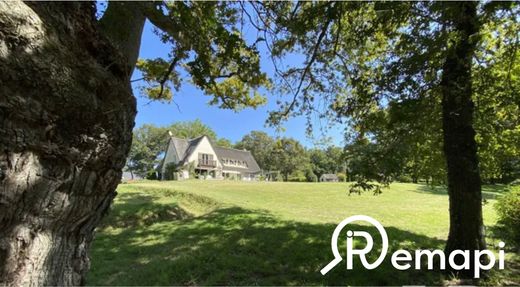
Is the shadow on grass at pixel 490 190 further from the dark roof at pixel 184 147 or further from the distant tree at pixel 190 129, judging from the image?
the distant tree at pixel 190 129

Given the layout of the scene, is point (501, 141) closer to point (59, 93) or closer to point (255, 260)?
point (255, 260)

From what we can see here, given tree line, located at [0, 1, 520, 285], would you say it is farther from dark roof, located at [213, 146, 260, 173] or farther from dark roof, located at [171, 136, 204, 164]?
dark roof, located at [213, 146, 260, 173]

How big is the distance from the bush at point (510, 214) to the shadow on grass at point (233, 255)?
1.61 m

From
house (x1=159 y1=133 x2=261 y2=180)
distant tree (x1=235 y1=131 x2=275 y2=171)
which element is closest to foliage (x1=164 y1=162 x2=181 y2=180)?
house (x1=159 y1=133 x2=261 y2=180)

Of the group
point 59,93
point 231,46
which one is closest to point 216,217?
point 231,46

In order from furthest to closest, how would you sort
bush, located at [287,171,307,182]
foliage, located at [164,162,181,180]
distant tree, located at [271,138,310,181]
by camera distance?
distant tree, located at [271,138,310,181]
bush, located at [287,171,307,182]
foliage, located at [164,162,181,180]

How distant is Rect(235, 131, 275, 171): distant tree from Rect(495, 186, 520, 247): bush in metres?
54.0

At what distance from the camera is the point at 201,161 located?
43.8 metres

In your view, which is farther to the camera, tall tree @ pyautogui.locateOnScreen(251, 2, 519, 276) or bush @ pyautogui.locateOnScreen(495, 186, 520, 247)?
bush @ pyautogui.locateOnScreen(495, 186, 520, 247)

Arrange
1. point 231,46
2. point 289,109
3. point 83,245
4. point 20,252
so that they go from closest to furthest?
point 20,252
point 83,245
point 231,46
point 289,109

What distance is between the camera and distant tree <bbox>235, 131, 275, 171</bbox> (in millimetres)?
64438

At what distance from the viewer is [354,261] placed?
6527mm

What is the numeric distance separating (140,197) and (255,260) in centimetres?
992

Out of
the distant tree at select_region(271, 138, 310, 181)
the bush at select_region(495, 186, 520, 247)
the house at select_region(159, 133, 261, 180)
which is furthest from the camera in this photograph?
the distant tree at select_region(271, 138, 310, 181)
